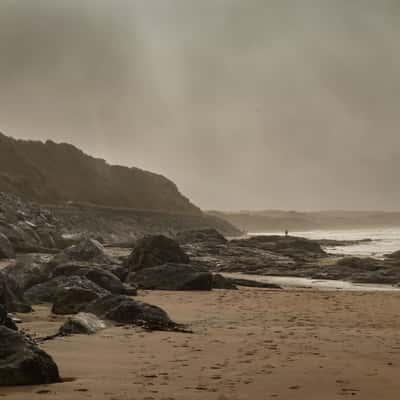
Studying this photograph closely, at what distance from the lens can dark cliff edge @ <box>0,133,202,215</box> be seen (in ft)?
309

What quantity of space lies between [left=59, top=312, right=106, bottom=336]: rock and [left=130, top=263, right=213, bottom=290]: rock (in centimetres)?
842

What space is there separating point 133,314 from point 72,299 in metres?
2.28

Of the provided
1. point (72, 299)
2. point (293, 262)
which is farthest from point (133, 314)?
point (293, 262)

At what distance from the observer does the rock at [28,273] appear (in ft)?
57.5

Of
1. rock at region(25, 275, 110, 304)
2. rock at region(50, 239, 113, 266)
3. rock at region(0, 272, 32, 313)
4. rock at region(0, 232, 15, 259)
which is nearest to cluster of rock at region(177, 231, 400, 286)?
rock at region(50, 239, 113, 266)

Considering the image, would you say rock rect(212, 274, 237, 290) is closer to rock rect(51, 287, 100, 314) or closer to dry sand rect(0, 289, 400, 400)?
dry sand rect(0, 289, 400, 400)

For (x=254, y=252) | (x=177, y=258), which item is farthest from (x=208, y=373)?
(x=254, y=252)

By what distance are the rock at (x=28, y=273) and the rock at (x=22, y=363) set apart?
1089 cm

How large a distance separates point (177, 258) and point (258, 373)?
17.2 meters

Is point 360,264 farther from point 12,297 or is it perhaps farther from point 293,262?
point 12,297

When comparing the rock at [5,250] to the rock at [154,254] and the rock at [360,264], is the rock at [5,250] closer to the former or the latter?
the rock at [154,254]

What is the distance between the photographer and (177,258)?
2422cm

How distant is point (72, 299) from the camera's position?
1270 cm

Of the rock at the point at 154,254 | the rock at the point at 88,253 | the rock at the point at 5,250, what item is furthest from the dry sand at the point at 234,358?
the rock at the point at 5,250
